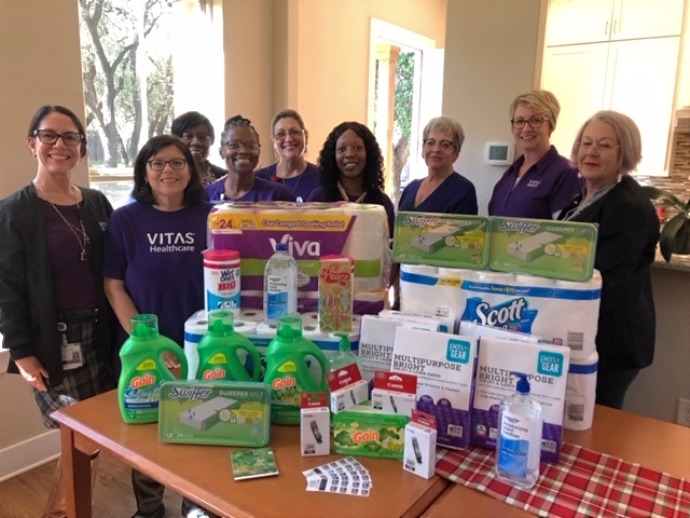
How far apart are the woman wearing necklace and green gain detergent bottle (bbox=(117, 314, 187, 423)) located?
2.28 ft

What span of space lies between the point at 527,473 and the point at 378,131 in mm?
4377

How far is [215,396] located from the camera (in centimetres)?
105

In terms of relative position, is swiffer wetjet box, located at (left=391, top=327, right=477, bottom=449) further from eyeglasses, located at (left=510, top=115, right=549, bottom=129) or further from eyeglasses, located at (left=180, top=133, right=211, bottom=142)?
eyeglasses, located at (left=180, top=133, right=211, bottom=142)

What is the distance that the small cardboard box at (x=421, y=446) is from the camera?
0.96 m

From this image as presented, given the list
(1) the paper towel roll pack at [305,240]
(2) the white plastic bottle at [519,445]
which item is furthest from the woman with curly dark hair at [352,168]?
(2) the white plastic bottle at [519,445]

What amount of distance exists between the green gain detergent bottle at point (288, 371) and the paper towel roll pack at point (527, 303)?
1.02ft

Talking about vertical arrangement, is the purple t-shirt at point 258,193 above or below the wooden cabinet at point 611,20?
below

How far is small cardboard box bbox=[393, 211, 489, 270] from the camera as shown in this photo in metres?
1.23

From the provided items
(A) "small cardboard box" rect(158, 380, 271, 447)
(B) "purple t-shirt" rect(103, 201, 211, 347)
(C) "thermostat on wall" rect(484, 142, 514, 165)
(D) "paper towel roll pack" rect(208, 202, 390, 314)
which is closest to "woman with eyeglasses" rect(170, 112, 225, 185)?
(B) "purple t-shirt" rect(103, 201, 211, 347)

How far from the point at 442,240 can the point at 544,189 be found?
1.10 meters

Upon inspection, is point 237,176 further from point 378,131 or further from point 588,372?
point 378,131

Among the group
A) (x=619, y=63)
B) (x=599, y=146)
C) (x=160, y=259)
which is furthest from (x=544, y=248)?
(x=619, y=63)

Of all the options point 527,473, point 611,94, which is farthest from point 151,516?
point 611,94

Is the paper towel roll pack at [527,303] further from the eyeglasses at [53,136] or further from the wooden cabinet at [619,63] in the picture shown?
the wooden cabinet at [619,63]
